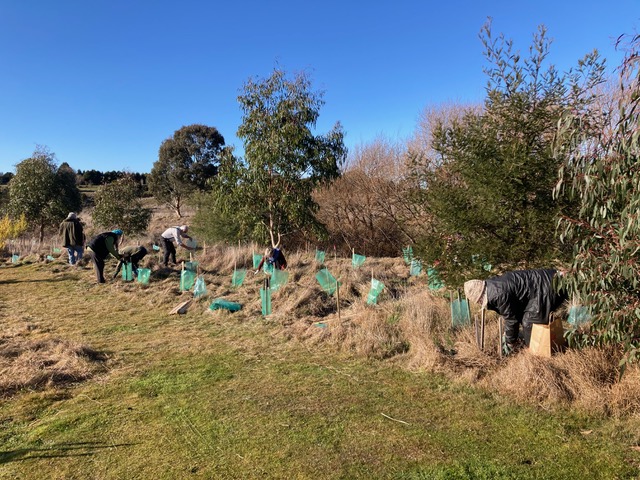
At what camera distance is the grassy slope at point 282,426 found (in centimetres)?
273

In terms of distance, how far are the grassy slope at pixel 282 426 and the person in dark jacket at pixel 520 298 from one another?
0.99 meters

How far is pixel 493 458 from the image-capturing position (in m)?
2.80

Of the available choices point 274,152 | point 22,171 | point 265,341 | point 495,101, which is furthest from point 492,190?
point 22,171

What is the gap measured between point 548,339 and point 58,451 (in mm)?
4187

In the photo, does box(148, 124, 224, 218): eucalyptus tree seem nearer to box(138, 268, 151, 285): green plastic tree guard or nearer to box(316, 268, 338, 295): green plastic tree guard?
box(138, 268, 151, 285): green plastic tree guard

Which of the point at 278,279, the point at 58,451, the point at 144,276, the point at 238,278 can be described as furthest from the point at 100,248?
the point at 58,451

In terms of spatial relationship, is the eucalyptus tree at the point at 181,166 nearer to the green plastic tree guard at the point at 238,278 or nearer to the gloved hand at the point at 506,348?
the green plastic tree guard at the point at 238,278

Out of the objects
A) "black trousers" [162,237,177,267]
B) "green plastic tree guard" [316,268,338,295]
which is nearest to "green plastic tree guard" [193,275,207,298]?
"green plastic tree guard" [316,268,338,295]

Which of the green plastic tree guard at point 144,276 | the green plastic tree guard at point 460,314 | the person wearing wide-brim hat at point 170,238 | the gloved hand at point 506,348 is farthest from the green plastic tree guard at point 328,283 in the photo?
the person wearing wide-brim hat at point 170,238

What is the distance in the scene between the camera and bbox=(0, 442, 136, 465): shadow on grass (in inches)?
114

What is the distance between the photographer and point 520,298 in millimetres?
4320

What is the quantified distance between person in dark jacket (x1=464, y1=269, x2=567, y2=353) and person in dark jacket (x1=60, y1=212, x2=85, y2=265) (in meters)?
11.3

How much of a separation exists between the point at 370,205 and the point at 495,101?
10.6 m

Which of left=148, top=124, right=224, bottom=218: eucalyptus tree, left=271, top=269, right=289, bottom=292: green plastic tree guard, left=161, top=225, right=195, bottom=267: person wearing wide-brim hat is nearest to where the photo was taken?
left=271, top=269, right=289, bottom=292: green plastic tree guard
